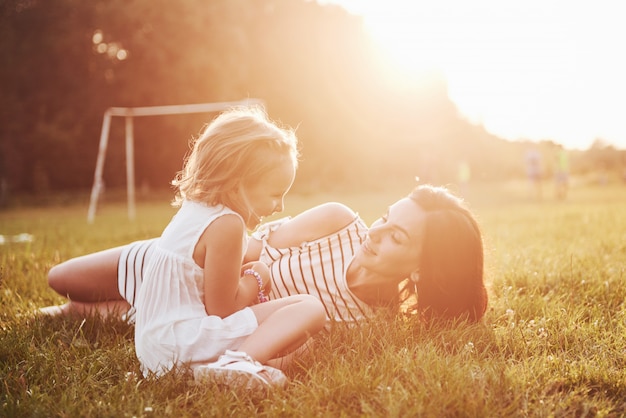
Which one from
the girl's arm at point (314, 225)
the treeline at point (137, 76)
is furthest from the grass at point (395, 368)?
the treeline at point (137, 76)

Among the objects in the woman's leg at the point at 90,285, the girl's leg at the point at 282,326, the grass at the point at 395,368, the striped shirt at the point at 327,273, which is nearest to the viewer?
the grass at the point at 395,368

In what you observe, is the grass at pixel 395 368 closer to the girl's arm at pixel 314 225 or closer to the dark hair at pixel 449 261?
the dark hair at pixel 449 261

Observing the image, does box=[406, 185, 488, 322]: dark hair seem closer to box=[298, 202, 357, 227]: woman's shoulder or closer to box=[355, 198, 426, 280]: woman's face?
box=[355, 198, 426, 280]: woman's face

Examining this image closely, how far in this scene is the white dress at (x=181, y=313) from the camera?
2.36 meters

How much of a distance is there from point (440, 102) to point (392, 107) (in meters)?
5.08

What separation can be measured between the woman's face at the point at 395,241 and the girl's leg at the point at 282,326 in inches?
17.6

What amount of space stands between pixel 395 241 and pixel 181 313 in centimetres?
104

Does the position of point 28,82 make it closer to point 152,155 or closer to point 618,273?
point 152,155

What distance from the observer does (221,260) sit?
7.80 feet

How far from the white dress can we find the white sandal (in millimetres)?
105

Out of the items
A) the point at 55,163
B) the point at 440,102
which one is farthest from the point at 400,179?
the point at 55,163

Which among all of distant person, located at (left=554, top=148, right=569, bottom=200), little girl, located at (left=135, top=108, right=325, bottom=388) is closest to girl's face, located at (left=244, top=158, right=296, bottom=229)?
little girl, located at (left=135, top=108, right=325, bottom=388)

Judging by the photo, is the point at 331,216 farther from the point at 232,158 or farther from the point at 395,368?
the point at 395,368

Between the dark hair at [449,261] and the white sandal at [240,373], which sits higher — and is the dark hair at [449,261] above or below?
above
